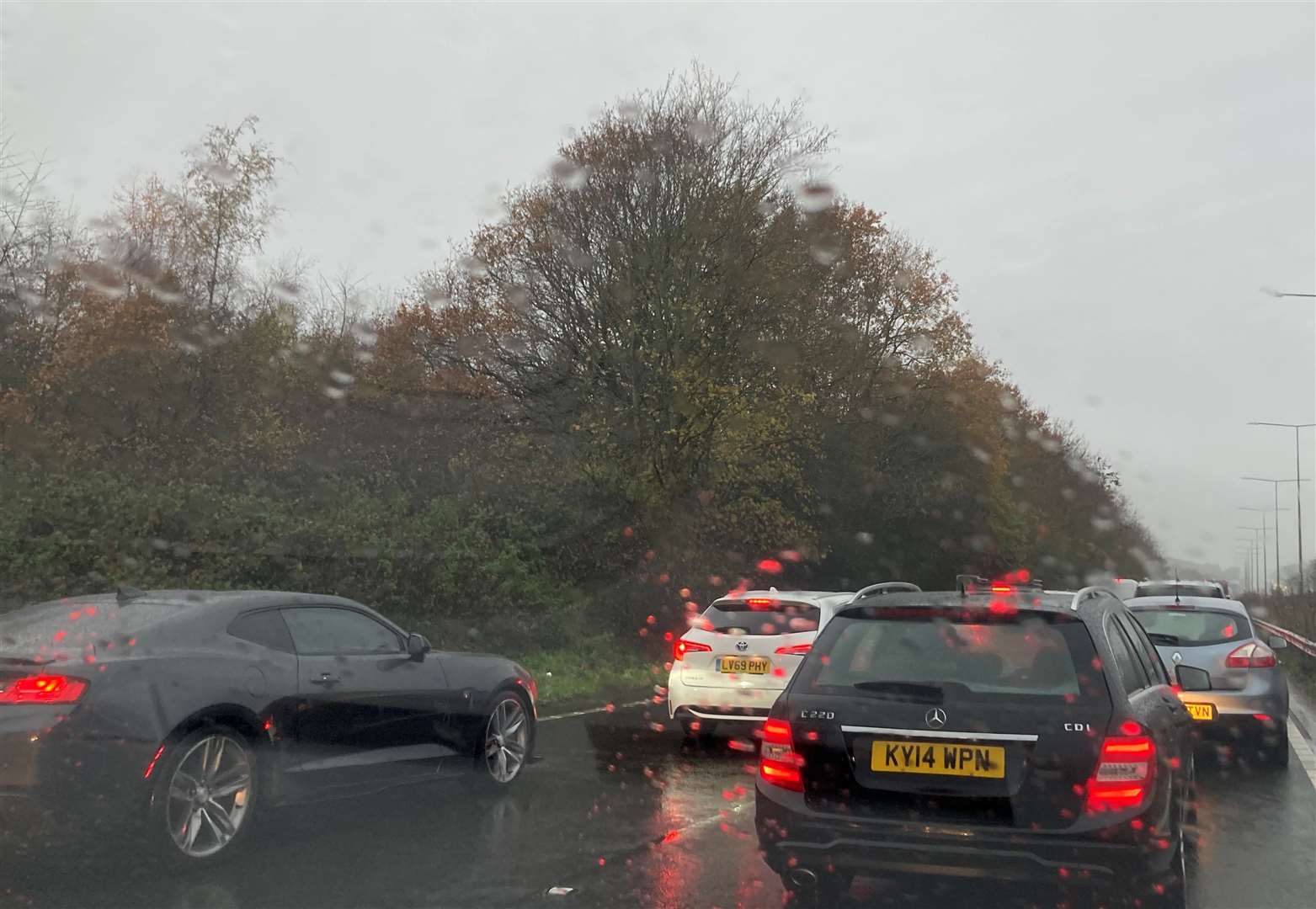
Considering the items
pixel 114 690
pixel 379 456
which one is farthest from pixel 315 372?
pixel 114 690

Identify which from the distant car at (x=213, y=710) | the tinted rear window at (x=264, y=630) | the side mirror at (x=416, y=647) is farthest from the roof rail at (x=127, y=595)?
the side mirror at (x=416, y=647)

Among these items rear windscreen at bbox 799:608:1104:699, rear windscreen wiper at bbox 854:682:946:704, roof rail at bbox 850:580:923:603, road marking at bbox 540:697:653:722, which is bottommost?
road marking at bbox 540:697:653:722

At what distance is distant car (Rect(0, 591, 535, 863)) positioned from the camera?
18.4 feet

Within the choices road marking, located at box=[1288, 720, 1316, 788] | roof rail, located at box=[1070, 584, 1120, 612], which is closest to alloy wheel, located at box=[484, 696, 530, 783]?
roof rail, located at box=[1070, 584, 1120, 612]

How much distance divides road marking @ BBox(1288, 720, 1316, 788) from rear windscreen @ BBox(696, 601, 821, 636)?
4.21 m

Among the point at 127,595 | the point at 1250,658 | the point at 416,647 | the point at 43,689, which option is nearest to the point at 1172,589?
the point at 1250,658

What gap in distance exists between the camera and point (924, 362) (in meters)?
35.7

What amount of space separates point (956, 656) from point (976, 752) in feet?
1.88

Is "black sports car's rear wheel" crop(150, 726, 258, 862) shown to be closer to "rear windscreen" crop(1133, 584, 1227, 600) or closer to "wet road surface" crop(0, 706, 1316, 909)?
"wet road surface" crop(0, 706, 1316, 909)

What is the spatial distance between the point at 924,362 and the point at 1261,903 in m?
30.8

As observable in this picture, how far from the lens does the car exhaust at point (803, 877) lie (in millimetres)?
5133

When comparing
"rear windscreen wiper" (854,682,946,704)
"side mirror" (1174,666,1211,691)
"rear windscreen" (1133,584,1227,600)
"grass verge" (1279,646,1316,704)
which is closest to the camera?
"rear windscreen wiper" (854,682,946,704)

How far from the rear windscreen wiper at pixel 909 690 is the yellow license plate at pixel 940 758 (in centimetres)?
20

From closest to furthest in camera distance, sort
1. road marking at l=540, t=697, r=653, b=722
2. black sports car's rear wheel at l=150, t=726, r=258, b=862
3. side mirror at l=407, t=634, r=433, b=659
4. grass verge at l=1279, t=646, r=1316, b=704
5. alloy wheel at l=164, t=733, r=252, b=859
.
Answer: black sports car's rear wheel at l=150, t=726, r=258, b=862 < alloy wheel at l=164, t=733, r=252, b=859 < side mirror at l=407, t=634, r=433, b=659 < road marking at l=540, t=697, r=653, b=722 < grass verge at l=1279, t=646, r=1316, b=704
